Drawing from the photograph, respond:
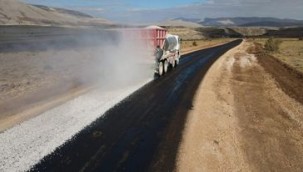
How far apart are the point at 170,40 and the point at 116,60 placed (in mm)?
4284

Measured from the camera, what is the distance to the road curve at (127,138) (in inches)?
368

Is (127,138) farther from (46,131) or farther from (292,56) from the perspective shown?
(292,56)

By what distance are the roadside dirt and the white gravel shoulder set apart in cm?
329

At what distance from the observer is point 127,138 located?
37.4 feet

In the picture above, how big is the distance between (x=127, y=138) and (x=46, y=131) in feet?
7.79

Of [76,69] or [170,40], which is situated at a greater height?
[170,40]

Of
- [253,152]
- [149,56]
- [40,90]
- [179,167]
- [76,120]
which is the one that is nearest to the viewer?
[179,167]

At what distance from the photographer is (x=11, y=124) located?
12.3 meters

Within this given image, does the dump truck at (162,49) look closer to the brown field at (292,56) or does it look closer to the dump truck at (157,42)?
the dump truck at (157,42)

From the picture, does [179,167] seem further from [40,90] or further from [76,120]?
[40,90]

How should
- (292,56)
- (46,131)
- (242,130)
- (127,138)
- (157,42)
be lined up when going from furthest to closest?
(292,56)
(157,42)
(242,130)
(46,131)
(127,138)

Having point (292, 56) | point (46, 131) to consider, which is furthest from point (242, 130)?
point (292, 56)

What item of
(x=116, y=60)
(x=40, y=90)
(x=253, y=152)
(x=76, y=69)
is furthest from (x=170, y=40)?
(x=253, y=152)

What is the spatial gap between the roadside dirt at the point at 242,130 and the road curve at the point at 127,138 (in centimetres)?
55
